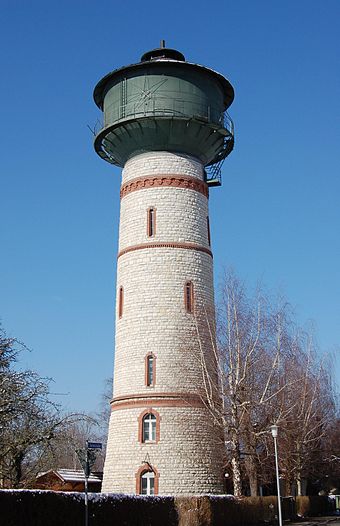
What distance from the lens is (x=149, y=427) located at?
1021 inches

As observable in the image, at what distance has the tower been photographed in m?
25.7

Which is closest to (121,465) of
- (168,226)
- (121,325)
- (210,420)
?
(210,420)

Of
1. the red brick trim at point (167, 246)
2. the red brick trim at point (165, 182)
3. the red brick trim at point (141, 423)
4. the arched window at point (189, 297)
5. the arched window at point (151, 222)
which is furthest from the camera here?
the red brick trim at point (165, 182)

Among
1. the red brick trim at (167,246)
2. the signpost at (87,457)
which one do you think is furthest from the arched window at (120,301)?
the signpost at (87,457)

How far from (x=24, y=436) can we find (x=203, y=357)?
38.8 feet

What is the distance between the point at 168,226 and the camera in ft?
91.4

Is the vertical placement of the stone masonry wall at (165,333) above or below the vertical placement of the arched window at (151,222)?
below

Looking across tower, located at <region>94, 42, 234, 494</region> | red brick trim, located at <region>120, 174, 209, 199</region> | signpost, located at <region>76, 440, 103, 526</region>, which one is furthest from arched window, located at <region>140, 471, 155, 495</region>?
red brick trim, located at <region>120, 174, 209, 199</region>

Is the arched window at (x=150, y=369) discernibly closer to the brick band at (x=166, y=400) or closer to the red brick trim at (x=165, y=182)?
the brick band at (x=166, y=400)

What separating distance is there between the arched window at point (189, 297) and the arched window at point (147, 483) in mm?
6439

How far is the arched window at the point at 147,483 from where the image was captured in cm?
2510

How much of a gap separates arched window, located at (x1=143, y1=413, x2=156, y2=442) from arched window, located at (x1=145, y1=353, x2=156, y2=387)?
3.99 feet

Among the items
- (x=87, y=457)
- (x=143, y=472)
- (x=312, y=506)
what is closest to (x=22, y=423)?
(x=87, y=457)

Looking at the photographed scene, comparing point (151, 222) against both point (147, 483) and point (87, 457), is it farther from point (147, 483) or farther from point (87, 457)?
point (87, 457)
